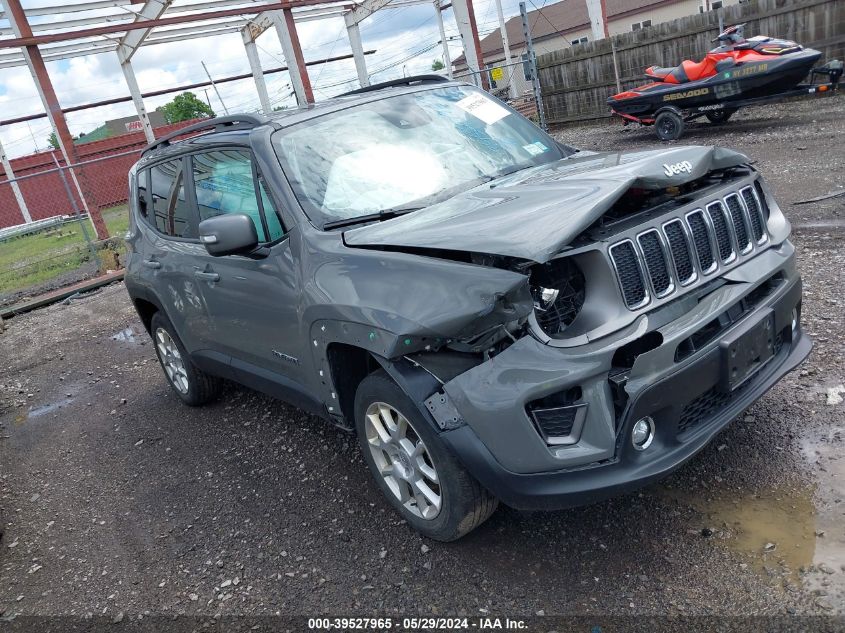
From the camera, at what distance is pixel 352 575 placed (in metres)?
3.08

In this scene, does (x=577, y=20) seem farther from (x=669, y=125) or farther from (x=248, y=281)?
(x=248, y=281)

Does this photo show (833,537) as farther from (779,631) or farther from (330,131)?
(330,131)

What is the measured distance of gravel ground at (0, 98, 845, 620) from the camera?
269 centimetres

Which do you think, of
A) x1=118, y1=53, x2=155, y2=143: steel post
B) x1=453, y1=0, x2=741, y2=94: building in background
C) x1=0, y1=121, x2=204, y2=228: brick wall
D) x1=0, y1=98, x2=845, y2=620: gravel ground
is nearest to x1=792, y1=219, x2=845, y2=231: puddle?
x1=0, y1=98, x2=845, y2=620: gravel ground

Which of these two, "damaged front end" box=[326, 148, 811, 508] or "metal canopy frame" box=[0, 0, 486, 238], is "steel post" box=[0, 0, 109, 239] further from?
"damaged front end" box=[326, 148, 811, 508]

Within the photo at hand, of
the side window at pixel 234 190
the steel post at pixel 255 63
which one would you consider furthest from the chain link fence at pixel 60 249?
the side window at pixel 234 190

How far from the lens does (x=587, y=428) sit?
8.05 feet

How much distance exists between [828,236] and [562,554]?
4.61 m

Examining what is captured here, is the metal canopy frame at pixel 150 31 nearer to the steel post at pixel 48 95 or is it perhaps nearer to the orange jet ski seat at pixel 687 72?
the steel post at pixel 48 95

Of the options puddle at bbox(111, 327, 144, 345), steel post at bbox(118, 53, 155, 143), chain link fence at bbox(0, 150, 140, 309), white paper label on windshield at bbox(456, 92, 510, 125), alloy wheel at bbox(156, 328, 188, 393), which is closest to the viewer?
white paper label on windshield at bbox(456, 92, 510, 125)

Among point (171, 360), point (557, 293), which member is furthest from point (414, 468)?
point (171, 360)

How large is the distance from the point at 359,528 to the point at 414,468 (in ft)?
2.04

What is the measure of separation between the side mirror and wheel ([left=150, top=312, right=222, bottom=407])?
1.85 m

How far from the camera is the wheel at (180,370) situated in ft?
16.7
